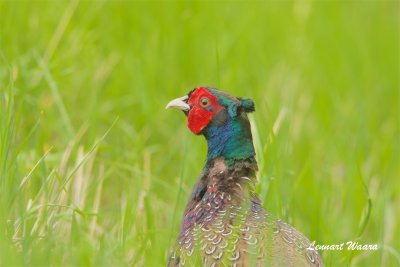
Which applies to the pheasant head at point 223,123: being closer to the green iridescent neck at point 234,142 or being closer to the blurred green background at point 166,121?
the green iridescent neck at point 234,142

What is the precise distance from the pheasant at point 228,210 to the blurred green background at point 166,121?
0.68ft

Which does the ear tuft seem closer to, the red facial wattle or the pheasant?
the pheasant

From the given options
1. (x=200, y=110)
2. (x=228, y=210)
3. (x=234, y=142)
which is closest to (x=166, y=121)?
(x=200, y=110)

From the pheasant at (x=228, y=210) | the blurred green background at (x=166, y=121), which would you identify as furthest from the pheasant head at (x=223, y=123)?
the blurred green background at (x=166, y=121)

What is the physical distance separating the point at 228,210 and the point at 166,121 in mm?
3101

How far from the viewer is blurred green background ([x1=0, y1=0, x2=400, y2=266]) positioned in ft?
17.3

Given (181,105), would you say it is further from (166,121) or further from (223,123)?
(166,121)

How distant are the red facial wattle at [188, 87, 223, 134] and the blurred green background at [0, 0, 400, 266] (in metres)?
0.29

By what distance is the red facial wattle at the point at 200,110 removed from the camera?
529 centimetres

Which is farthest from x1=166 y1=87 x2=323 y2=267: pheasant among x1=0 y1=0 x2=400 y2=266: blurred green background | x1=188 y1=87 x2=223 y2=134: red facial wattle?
x1=0 y1=0 x2=400 y2=266: blurred green background

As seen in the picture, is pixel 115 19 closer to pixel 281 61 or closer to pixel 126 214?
pixel 281 61

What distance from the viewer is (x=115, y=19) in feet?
28.9

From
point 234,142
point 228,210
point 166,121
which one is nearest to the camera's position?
point 228,210

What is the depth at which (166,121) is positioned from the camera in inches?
320
